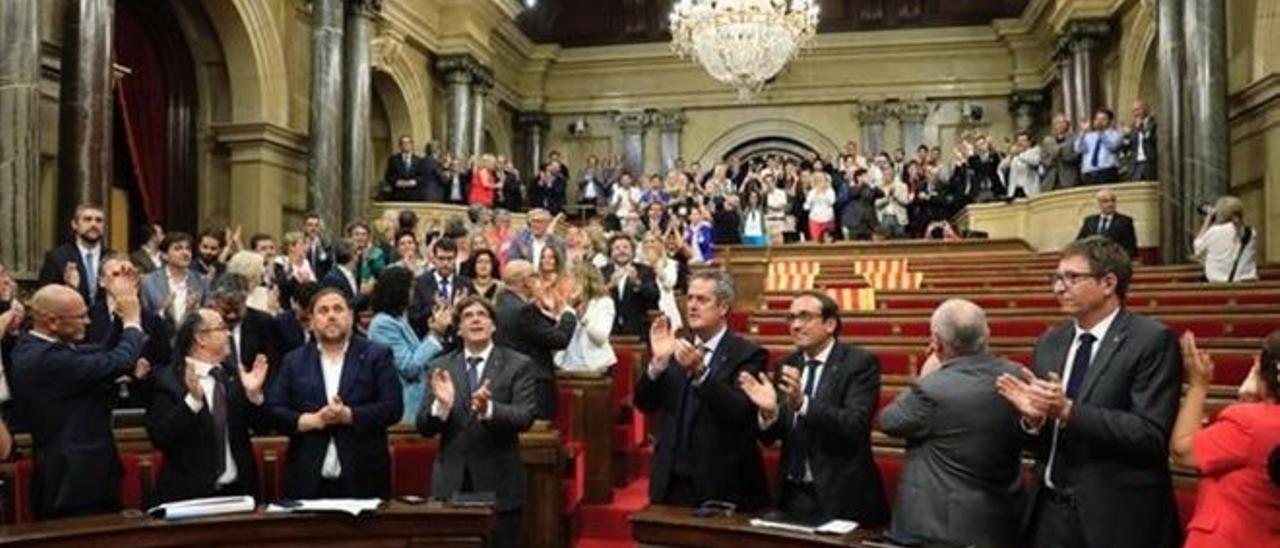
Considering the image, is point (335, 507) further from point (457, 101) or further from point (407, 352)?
point (457, 101)

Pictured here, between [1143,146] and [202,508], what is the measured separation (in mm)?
9802

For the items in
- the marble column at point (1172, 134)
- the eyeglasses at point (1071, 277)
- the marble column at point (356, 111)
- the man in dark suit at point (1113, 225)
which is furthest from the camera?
the marble column at point (356, 111)

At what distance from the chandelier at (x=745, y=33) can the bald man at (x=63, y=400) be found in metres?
9.71

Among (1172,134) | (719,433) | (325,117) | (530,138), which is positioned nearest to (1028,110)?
(1172,134)

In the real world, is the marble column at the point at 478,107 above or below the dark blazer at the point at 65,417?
above

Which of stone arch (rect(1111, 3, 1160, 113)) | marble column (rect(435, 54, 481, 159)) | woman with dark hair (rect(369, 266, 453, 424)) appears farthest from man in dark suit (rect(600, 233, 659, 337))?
stone arch (rect(1111, 3, 1160, 113))

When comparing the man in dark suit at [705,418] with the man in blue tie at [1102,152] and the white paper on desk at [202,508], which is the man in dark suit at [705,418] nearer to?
the white paper on desk at [202,508]

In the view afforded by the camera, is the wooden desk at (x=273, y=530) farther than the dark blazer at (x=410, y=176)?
No

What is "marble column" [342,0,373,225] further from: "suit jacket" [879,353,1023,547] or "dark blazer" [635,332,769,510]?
"suit jacket" [879,353,1023,547]

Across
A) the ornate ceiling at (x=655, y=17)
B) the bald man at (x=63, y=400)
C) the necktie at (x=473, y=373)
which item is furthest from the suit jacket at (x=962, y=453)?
the ornate ceiling at (x=655, y=17)

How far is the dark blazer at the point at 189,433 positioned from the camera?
3.08 metres

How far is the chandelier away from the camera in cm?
1194

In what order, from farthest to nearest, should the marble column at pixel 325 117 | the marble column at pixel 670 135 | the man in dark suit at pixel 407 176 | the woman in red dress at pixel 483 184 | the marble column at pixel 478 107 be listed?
the marble column at pixel 670 135
the marble column at pixel 478 107
the woman in red dress at pixel 483 184
the man in dark suit at pixel 407 176
the marble column at pixel 325 117

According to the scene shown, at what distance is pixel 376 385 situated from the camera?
132 inches
